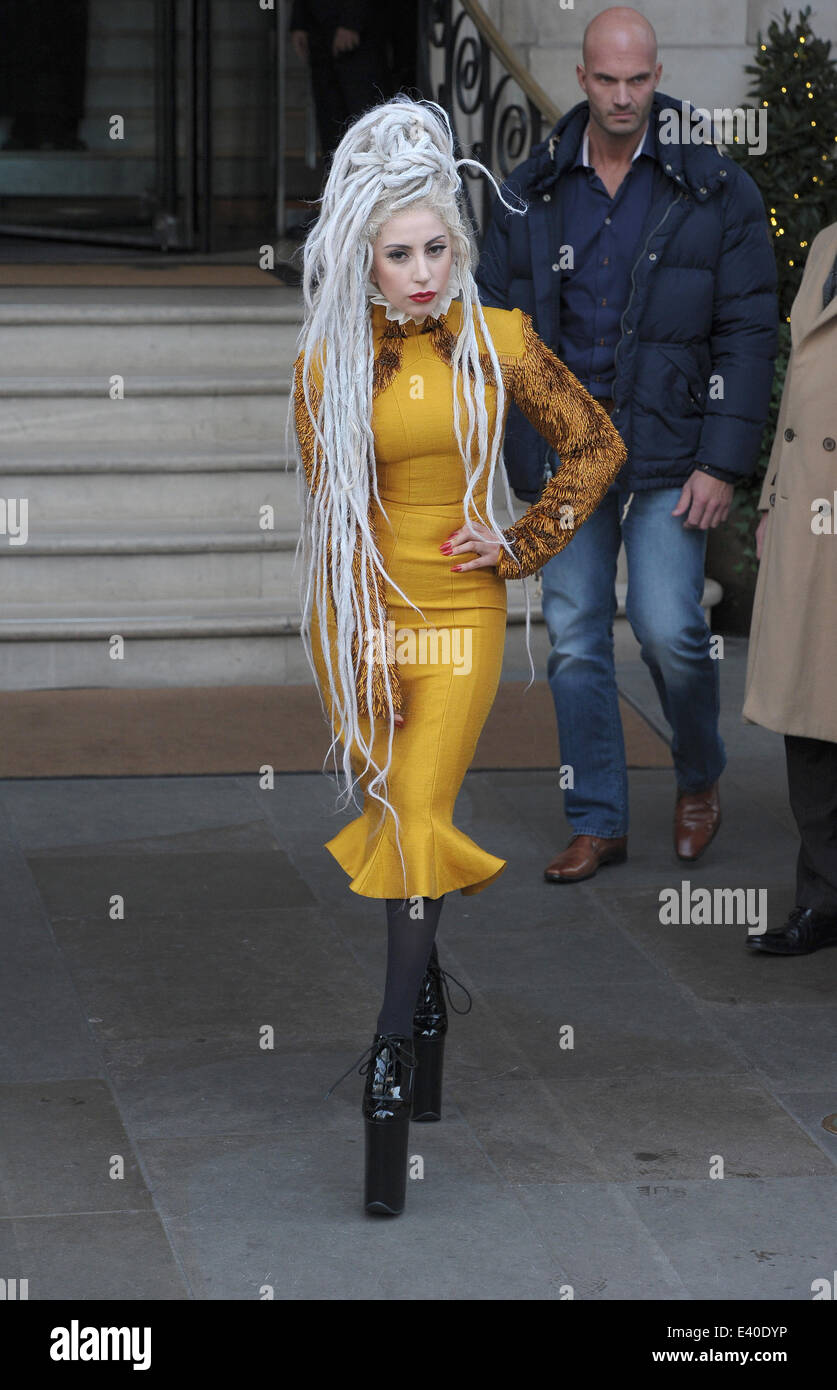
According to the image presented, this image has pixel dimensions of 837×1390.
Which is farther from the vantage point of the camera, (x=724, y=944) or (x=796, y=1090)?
(x=724, y=944)

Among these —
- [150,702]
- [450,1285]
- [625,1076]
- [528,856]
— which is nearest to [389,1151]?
[450,1285]

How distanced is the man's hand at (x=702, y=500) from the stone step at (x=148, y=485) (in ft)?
9.26

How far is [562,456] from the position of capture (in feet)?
12.9

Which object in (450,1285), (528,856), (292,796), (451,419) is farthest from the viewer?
(292,796)

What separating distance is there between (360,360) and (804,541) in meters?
1.71

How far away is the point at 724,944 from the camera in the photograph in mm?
5086

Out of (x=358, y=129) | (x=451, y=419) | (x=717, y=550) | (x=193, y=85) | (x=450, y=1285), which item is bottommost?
(x=450, y=1285)

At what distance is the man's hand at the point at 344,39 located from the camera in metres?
10.2

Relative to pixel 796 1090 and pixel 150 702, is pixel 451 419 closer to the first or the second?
pixel 796 1090

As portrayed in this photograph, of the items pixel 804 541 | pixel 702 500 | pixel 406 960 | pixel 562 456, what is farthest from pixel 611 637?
pixel 406 960

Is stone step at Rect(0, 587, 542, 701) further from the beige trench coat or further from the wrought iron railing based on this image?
the beige trench coat

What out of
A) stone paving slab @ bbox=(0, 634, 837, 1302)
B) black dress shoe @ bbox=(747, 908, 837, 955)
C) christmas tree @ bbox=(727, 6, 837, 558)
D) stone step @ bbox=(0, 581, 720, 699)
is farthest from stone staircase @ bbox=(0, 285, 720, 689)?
black dress shoe @ bbox=(747, 908, 837, 955)

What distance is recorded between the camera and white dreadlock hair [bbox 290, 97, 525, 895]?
3520 mm

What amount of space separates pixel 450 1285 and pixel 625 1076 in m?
0.98
